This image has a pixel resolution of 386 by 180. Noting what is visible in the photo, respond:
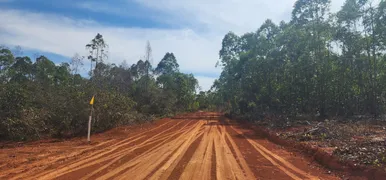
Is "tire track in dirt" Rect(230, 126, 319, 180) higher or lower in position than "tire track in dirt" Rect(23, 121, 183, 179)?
lower

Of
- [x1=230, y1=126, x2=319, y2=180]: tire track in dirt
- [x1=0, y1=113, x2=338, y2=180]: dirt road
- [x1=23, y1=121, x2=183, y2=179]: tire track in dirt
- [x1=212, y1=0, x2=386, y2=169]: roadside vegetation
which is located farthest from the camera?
[x1=212, y1=0, x2=386, y2=169]: roadside vegetation

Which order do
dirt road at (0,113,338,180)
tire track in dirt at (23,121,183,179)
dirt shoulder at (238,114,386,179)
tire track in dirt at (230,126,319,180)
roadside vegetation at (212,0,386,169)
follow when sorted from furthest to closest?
1. roadside vegetation at (212,0,386,169)
2. dirt shoulder at (238,114,386,179)
3. tire track in dirt at (230,126,319,180)
4. dirt road at (0,113,338,180)
5. tire track in dirt at (23,121,183,179)

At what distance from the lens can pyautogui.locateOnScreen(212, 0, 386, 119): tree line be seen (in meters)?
23.6

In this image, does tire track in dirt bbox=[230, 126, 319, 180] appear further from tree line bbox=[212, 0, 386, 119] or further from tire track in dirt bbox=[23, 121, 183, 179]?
tree line bbox=[212, 0, 386, 119]

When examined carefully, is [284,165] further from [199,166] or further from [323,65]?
[323,65]

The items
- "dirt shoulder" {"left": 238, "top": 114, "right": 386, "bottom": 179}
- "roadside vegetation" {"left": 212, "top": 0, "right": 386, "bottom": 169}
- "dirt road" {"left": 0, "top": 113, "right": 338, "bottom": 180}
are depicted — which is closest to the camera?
"dirt road" {"left": 0, "top": 113, "right": 338, "bottom": 180}

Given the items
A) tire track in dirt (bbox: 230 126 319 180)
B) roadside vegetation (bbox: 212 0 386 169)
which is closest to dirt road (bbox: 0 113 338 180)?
tire track in dirt (bbox: 230 126 319 180)

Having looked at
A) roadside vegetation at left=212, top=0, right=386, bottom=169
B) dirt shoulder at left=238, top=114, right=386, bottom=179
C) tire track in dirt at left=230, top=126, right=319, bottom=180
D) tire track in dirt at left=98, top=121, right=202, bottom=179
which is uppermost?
roadside vegetation at left=212, top=0, right=386, bottom=169

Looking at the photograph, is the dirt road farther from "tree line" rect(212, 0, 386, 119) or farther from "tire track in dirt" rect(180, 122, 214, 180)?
"tree line" rect(212, 0, 386, 119)

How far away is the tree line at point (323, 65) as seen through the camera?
23.6m

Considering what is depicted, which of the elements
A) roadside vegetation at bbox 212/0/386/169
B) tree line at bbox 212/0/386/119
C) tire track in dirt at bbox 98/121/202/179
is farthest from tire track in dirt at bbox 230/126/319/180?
tree line at bbox 212/0/386/119

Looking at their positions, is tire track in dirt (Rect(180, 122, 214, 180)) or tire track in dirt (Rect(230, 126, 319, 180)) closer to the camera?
tire track in dirt (Rect(180, 122, 214, 180))

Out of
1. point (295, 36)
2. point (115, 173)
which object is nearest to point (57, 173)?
point (115, 173)

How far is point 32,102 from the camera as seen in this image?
13992mm
